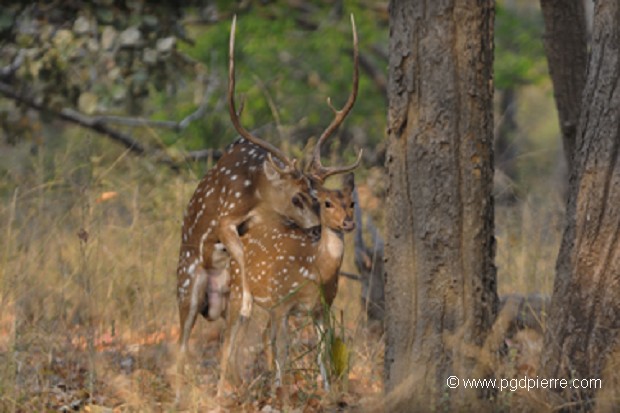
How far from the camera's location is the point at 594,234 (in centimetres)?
548

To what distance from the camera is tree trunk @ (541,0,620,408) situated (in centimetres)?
544

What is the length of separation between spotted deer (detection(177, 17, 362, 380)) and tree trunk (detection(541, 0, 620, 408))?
1808 mm

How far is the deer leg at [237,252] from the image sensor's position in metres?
7.03

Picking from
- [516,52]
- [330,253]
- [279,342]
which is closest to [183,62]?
[330,253]

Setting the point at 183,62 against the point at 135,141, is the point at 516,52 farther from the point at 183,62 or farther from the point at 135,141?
the point at 183,62

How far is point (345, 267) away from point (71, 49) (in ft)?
9.04

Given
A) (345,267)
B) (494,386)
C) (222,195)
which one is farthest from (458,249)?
(345,267)

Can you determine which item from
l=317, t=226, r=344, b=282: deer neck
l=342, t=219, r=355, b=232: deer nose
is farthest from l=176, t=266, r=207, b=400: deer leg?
l=342, t=219, r=355, b=232: deer nose

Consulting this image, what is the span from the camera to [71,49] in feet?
30.5

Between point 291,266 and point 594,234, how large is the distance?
7.00 ft

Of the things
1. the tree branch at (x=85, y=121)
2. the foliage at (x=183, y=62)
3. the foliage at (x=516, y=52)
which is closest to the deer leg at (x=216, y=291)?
the foliage at (x=183, y=62)

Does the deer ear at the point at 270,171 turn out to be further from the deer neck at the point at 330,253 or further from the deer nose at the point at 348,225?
the deer nose at the point at 348,225

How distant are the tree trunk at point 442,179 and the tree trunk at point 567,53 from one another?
271cm

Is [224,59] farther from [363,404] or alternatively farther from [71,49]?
[363,404]
